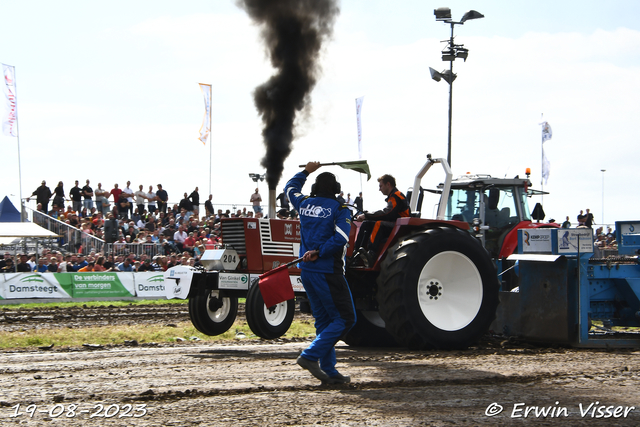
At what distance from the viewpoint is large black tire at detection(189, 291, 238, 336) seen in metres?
10.1

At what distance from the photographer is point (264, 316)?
31.1 ft

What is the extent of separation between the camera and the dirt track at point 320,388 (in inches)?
186

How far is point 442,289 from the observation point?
27.2 ft

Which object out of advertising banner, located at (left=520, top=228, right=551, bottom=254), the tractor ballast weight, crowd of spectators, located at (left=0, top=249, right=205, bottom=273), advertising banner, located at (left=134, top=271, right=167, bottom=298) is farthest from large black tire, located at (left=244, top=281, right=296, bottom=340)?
advertising banner, located at (left=134, top=271, right=167, bottom=298)

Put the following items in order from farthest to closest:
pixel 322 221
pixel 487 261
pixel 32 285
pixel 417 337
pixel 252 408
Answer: pixel 32 285 < pixel 487 261 < pixel 417 337 < pixel 322 221 < pixel 252 408

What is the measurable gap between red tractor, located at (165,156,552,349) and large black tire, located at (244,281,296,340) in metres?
0.01

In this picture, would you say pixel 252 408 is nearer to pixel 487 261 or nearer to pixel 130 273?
pixel 487 261

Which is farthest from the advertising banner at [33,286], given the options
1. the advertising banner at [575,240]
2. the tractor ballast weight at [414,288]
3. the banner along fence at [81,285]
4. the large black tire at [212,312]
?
the advertising banner at [575,240]

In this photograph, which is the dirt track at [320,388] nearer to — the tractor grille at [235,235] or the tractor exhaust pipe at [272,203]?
the tractor grille at [235,235]

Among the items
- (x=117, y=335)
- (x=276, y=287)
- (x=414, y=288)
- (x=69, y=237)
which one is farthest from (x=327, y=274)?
(x=69, y=237)

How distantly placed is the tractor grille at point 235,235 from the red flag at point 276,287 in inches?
154

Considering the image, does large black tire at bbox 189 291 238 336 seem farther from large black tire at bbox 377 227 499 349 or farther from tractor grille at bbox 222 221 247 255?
large black tire at bbox 377 227 499 349

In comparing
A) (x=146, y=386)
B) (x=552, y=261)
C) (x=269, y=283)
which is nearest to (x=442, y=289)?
(x=552, y=261)

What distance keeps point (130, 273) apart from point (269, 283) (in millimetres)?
13946
